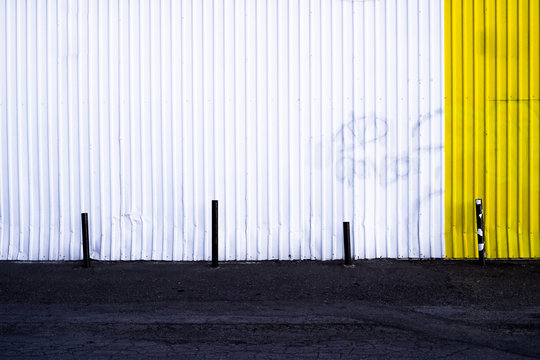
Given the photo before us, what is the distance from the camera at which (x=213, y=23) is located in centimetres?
1002

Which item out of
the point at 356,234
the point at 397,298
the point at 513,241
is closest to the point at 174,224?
the point at 356,234

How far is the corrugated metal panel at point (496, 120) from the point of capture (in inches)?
391

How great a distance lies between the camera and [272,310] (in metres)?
7.11

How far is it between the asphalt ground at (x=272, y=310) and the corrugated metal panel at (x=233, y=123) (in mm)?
605

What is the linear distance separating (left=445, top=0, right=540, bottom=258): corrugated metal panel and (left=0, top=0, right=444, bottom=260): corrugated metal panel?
33 centimetres

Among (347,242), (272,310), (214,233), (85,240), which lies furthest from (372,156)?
(85,240)

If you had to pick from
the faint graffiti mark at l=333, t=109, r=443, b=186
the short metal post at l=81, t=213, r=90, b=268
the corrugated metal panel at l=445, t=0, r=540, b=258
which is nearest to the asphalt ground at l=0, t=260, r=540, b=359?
the short metal post at l=81, t=213, r=90, b=268

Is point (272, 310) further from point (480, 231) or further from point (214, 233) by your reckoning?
point (480, 231)

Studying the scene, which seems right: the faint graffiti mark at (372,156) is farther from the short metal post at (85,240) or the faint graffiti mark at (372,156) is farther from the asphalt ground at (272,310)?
the short metal post at (85,240)

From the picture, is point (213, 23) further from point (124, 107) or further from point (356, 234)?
point (356, 234)

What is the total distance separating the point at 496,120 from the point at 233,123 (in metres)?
4.43

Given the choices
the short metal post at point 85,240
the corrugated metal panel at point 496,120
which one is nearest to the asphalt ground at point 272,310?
the short metal post at point 85,240

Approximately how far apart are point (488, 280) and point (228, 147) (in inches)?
182

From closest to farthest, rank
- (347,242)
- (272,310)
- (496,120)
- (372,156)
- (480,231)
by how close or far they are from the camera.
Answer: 1. (272,310)
2. (480,231)
3. (347,242)
4. (496,120)
5. (372,156)
